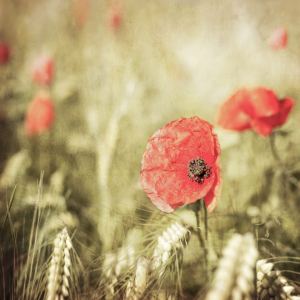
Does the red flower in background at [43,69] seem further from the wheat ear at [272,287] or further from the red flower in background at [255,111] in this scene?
the wheat ear at [272,287]

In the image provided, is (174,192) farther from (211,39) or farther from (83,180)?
(211,39)

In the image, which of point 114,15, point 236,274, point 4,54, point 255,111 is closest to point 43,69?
point 4,54

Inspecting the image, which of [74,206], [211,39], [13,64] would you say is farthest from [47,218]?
[211,39]

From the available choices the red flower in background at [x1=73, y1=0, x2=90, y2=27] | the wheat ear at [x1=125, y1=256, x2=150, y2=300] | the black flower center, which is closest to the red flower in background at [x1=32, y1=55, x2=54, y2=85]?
the red flower in background at [x1=73, y1=0, x2=90, y2=27]

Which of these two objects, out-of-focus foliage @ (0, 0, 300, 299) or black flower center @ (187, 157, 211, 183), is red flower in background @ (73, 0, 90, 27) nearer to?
out-of-focus foliage @ (0, 0, 300, 299)

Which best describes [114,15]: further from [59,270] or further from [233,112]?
[59,270]

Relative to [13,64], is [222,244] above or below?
below
